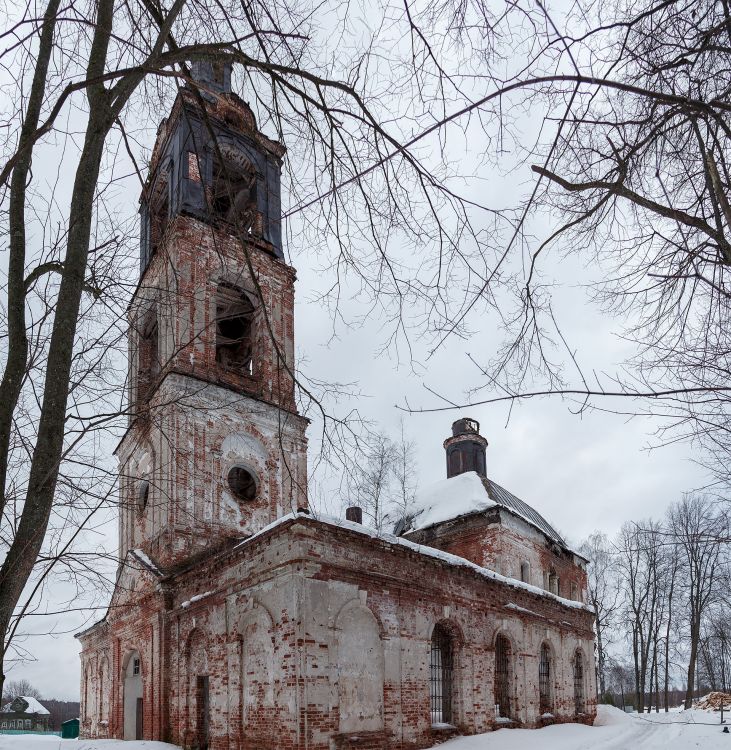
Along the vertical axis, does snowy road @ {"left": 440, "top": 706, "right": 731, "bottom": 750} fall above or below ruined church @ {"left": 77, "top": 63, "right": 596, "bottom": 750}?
below

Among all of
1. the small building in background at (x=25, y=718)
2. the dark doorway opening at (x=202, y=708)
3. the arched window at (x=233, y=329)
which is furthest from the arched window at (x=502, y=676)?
the small building in background at (x=25, y=718)

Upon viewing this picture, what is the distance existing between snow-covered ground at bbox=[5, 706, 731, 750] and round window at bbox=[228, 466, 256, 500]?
563 cm

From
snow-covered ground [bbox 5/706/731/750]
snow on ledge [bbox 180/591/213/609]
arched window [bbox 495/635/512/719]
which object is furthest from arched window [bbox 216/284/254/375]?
arched window [bbox 495/635/512/719]

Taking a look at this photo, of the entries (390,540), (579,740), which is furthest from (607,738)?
(390,540)

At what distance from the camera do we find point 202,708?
13.0 m

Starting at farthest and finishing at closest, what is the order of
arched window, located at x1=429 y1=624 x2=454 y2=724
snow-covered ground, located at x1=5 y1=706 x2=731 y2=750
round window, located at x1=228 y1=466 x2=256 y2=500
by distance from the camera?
round window, located at x1=228 y1=466 x2=256 y2=500 < arched window, located at x1=429 y1=624 x2=454 y2=724 < snow-covered ground, located at x1=5 y1=706 x2=731 y2=750

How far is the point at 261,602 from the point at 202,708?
10.7ft

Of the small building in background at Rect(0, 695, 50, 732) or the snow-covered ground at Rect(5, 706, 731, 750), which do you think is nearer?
the snow-covered ground at Rect(5, 706, 731, 750)

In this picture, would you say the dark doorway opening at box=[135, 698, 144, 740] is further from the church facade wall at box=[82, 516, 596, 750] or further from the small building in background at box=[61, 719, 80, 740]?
the small building in background at box=[61, 719, 80, 740]

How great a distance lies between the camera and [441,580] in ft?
45.7

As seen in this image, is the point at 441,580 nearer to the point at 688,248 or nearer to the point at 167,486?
the point at 167,486

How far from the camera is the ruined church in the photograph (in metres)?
10.5

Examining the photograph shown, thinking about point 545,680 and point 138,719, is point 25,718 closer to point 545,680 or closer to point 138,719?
point 138,719

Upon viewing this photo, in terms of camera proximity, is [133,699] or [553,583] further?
[553,583]
